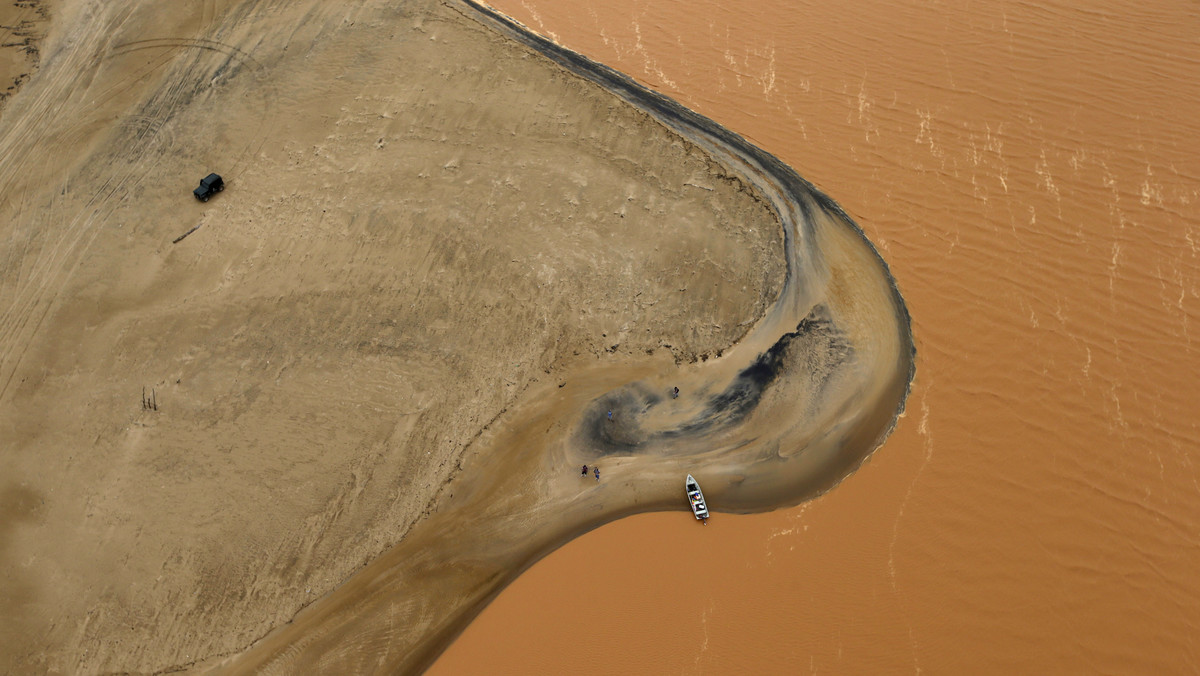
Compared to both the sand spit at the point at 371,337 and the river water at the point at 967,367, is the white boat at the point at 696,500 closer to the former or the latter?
the river water at the point at 967,367

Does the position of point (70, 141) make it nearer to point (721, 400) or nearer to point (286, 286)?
point (286, 286)

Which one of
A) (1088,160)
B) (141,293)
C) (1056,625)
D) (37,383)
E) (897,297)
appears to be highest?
(1088,160)

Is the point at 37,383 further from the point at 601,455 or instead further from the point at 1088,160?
the point at 1088,160

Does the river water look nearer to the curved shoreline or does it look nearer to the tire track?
the curved shoreline

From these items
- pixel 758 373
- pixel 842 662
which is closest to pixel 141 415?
pixel 758 373

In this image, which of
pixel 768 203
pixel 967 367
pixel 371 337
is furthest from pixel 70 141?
pixel 967 367

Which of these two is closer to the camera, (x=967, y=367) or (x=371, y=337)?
(x=967, y=367)
